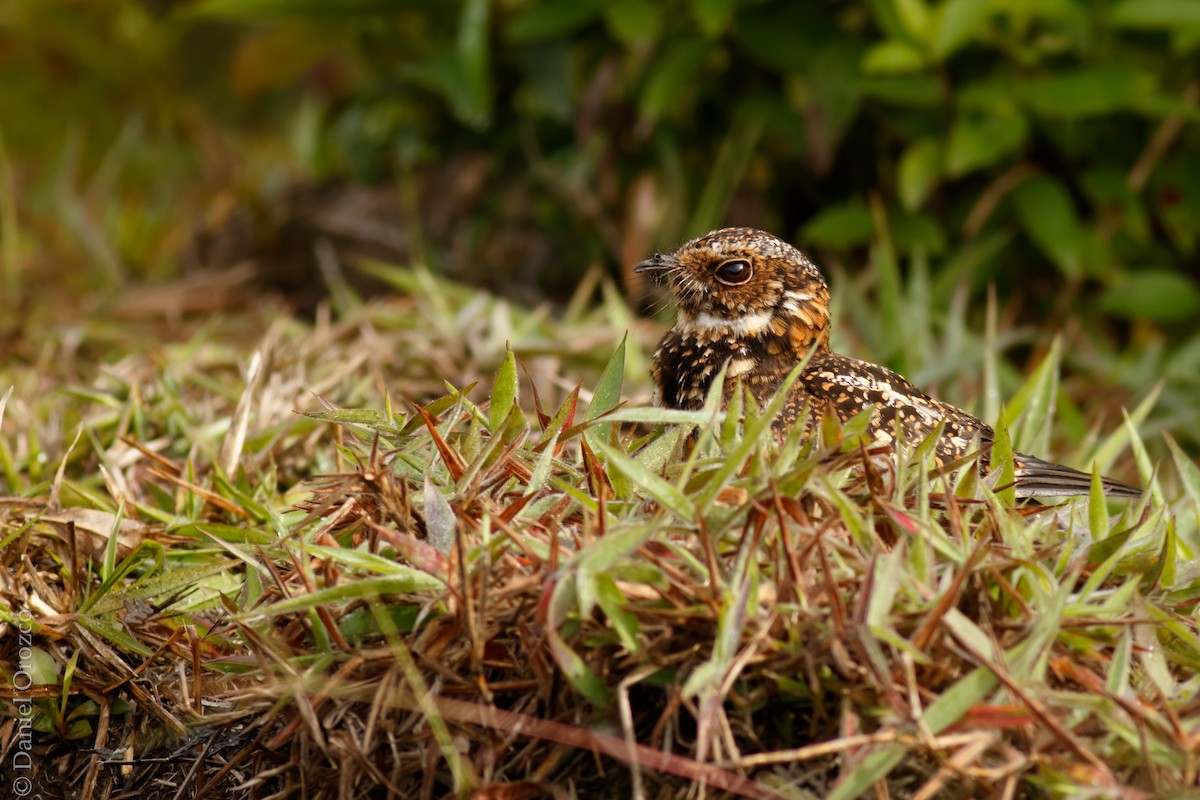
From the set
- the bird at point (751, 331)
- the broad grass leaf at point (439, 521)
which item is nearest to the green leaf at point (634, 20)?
the bird at point (751, 331)

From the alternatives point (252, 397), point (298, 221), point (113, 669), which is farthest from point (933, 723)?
point (298, 221)

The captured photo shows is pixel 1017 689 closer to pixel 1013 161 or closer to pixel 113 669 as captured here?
pixel 113 669

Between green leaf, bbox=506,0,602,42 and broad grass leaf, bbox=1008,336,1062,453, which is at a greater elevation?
green leaf, bbox=506,0,602,42

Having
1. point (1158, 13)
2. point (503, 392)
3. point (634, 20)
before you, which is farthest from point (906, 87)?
point (503, 392)

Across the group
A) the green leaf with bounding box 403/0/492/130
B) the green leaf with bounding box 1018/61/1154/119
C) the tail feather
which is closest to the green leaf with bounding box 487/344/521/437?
the tail feather

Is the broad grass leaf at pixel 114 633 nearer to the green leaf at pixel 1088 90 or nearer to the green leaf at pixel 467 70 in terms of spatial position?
the green leaf at pixel 467 70

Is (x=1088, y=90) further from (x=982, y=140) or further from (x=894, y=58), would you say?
(x=894, y=58)

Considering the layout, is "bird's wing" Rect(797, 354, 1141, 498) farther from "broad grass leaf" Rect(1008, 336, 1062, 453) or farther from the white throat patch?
"broad grass leaf" Rect(1008, 336, 1062, 453)
